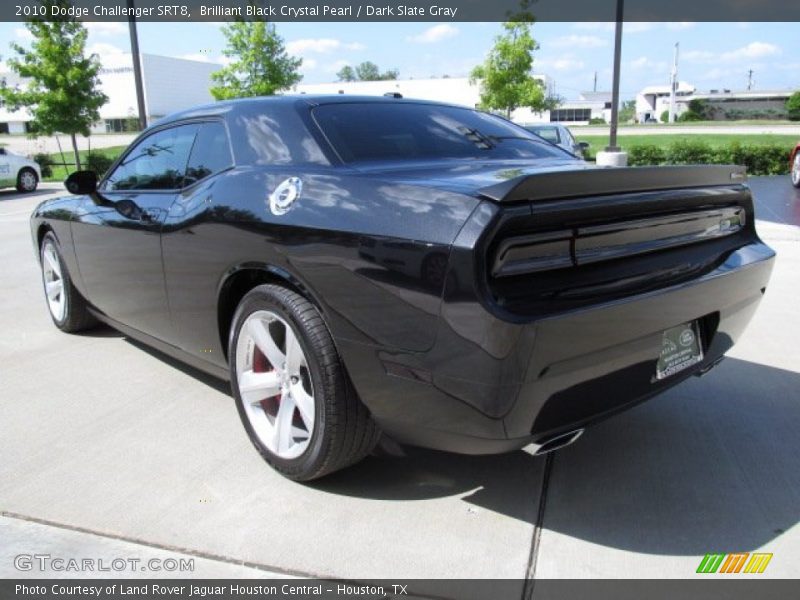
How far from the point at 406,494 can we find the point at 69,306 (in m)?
3.22

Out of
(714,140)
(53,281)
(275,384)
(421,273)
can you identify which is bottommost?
(714,140)

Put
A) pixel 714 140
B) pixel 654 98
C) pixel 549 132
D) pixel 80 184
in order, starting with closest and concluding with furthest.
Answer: pixel 80 184 < pixel 549 132 < pixel 714 140 < pixel 654 98

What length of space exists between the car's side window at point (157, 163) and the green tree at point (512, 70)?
20.1 m

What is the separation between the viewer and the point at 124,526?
2525 millimetres

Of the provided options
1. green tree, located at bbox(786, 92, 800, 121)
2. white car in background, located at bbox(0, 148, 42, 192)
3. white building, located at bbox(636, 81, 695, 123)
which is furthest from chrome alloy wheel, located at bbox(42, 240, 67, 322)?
white building, located at bbox(636, 81, 695, 123)

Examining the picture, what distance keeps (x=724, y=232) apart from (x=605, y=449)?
1.09 metres

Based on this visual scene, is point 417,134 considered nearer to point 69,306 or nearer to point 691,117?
point 69,306

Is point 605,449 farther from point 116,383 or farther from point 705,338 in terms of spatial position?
point 116,383

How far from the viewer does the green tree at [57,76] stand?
20.5m

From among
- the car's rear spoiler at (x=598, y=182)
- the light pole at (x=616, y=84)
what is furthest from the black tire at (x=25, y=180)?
the car's rear spoiler at (x=598, y=182)

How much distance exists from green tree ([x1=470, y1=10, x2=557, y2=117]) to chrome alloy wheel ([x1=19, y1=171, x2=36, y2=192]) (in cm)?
1430

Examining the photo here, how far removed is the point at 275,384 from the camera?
2807 millimetres

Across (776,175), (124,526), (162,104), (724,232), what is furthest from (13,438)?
(162,104)

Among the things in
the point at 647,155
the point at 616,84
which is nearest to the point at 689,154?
the point at 647,155
